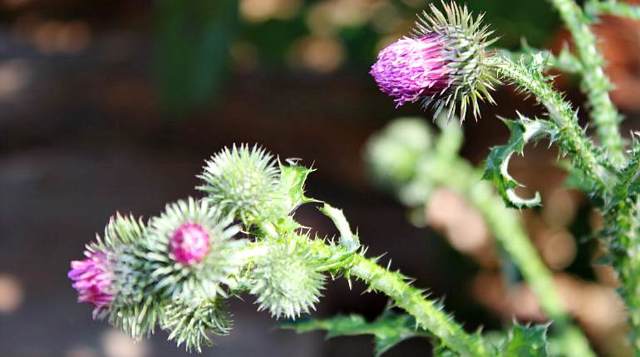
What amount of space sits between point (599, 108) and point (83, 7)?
12.2 ft

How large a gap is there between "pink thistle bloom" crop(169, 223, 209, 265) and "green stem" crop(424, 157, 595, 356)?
20.0 inches

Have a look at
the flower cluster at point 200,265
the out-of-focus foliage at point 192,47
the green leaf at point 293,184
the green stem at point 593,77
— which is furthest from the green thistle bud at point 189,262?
the out-of-focus foliage at point 192,47

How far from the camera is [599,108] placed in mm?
1434

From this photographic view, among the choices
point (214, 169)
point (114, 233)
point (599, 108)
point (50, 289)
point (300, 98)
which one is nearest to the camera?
point (114, 233)

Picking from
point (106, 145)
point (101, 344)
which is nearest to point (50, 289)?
point (101, 344)

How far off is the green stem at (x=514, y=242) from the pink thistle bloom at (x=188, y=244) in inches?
20.0

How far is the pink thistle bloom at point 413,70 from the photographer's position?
1.13 meters

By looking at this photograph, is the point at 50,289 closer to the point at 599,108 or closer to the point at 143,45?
the point at 143,45

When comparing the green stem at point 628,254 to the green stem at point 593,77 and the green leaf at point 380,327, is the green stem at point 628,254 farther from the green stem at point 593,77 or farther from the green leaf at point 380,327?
the green leaf at point 380,327

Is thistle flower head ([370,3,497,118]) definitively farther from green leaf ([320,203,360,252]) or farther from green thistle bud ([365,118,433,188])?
green thistle bud ([365,118,433,188])

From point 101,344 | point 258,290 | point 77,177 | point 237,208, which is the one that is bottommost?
point 258,290

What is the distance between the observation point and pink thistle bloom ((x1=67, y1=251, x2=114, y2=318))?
1069mm

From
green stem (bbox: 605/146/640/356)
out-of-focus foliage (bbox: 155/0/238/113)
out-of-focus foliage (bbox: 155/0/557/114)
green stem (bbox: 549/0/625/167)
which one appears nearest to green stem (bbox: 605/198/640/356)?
green stem (bbox: 605/146/640/356)

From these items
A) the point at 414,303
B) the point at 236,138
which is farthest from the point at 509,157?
the point at 236,138
